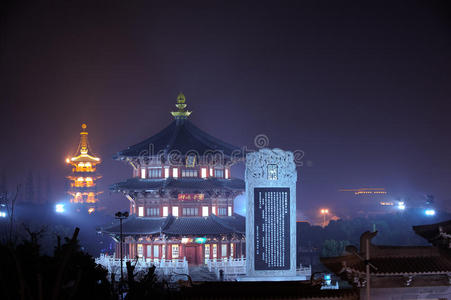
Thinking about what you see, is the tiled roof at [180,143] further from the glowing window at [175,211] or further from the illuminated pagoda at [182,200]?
the glowing window at [175,211]

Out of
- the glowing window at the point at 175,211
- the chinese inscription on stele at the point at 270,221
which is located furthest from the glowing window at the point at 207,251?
the chinese inscription on stele at the point at 270,221

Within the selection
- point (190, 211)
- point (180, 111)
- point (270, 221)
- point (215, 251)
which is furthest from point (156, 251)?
point (270, 221)

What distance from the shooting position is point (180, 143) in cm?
5062

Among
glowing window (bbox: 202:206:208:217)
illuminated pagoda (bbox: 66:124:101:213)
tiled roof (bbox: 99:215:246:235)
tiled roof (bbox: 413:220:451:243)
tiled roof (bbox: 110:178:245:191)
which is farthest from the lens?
illuminated pagoda (bbox: 66:124:101:213)

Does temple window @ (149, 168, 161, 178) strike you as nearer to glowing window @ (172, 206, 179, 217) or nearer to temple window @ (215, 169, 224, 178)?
glowing window @ (172, 206, 179, 217)

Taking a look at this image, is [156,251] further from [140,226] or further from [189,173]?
[189,173]

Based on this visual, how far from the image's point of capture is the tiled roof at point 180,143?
50.1m

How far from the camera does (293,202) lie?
32.0 meters

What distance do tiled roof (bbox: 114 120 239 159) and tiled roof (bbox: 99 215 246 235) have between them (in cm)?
531

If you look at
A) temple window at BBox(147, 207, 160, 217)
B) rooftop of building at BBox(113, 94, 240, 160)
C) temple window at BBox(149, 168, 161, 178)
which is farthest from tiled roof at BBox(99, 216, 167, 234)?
rooftop of building at BBox(113, 94, 240, 160)

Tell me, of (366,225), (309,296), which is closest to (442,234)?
(309,296)

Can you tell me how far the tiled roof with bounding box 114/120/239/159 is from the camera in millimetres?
50062

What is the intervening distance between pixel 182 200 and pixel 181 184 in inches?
61.1

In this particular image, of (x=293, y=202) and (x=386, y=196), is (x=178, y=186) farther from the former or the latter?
(x=386, y=196)
